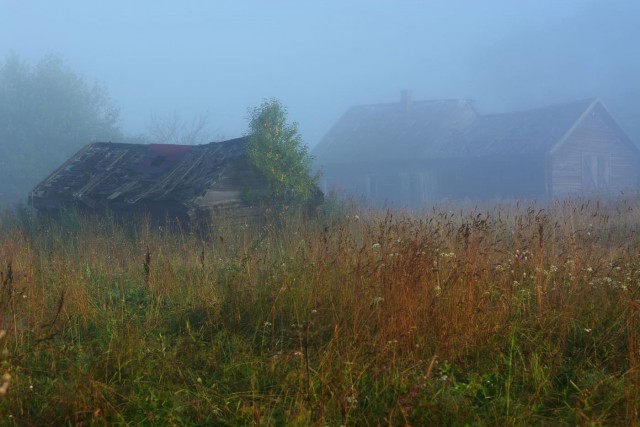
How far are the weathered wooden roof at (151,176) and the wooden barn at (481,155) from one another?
13339mm

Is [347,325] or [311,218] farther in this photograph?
[311,218]

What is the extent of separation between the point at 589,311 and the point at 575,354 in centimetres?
61

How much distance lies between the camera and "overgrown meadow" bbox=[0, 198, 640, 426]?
3.69 meters

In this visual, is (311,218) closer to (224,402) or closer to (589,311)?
(589,311)

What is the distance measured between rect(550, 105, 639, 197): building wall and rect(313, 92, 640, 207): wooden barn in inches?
2.1

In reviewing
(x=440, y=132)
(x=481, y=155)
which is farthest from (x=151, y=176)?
(x=440, y=132)

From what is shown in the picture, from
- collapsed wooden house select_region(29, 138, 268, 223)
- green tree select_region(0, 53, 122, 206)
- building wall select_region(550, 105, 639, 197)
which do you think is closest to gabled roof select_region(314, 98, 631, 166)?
building wall select_region(550, 105, 639, 197)

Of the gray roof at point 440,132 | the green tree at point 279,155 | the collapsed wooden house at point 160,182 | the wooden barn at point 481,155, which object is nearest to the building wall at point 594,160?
the wooden barn at point 481,155

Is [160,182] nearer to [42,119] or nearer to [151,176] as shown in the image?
[151,176]

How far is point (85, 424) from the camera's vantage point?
354cm

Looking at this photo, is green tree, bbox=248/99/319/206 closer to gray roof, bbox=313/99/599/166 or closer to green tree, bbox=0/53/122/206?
gray roof, bbox=313/99/599/166

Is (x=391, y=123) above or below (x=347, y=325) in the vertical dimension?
above

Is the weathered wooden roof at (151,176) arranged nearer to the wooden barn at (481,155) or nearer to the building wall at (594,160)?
the wooden barn at (481,155)

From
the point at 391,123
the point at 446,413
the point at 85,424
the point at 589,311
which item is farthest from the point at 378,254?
the point at 391,123
